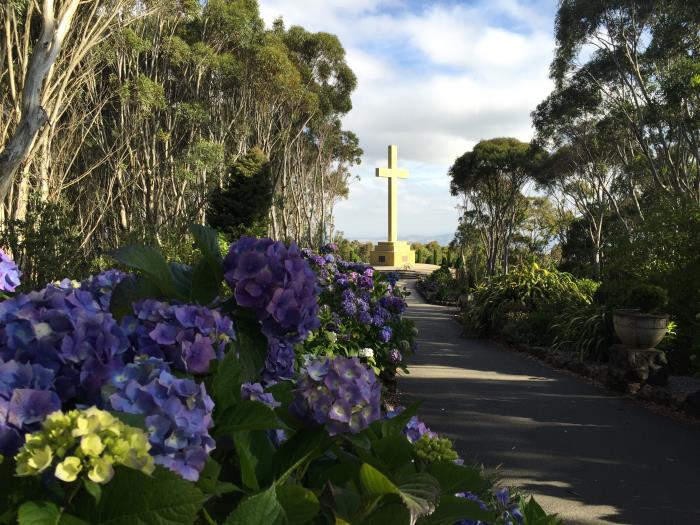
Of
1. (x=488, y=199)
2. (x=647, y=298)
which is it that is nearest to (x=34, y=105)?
(x=647, y=298)

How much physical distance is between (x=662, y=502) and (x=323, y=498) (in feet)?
13.1

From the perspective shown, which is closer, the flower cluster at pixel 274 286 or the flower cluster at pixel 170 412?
the flower cluster at pixel 170 412

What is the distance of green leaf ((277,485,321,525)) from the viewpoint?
80 cm

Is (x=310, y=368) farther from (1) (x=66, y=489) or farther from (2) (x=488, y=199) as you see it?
(2) (x=488, y=199)

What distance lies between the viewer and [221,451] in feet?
3.13

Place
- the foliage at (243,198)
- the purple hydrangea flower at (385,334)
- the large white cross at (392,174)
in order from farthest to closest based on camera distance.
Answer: the large white cross at (392,174) < the foliage at (243,198) < the purple hydrangea flower at (385,334)

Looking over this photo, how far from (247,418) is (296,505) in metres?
0.15

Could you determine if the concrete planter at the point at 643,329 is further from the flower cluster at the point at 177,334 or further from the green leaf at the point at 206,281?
the flower cluster at the point at 177,334

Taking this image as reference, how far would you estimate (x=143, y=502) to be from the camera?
0.64 meters

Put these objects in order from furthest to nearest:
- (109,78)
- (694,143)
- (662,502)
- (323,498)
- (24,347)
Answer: (109,78) → (694,143) → (662,502) → (323,498) → (24,347)

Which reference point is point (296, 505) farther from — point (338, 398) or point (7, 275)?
point (7, 275)

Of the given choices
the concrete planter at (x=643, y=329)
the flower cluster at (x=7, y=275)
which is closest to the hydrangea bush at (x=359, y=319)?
the concrete planter at (x=643, y=329)

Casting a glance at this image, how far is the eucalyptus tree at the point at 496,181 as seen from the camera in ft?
89.1

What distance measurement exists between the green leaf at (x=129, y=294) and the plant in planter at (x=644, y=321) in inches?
299
